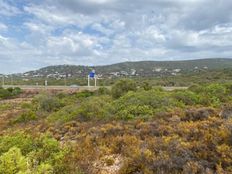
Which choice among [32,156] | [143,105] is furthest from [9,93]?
[32,156]

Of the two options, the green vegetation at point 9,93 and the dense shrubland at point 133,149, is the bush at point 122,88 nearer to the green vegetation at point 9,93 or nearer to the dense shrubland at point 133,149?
the dense shrubland at point 133,149

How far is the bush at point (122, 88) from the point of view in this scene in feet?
76.1

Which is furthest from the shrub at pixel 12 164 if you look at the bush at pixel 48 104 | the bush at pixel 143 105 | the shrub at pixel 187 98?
Answer: the bush at pixel 48 104

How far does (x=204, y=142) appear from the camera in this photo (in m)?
6.61

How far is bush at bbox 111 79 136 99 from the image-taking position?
76.1 ft

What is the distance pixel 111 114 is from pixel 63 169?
8691 millimetres

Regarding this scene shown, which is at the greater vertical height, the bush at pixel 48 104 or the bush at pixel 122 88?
the bush at pixel 122 88

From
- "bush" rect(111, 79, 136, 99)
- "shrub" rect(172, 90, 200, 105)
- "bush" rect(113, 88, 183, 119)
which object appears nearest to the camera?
"bush" rect(113, 88, 183, 119)

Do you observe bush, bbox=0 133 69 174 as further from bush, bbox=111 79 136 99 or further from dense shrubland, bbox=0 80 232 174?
bush, bbox=111 79 136 99

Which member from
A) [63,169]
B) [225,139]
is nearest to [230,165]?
[225,139]

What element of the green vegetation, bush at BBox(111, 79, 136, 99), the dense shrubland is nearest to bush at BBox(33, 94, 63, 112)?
bush at BBox(111, 79, 136, 99)

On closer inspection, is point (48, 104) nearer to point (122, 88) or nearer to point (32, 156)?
point (122, 88)

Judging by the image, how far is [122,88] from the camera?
78.4 feet

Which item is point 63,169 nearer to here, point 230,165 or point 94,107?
point 230,165
